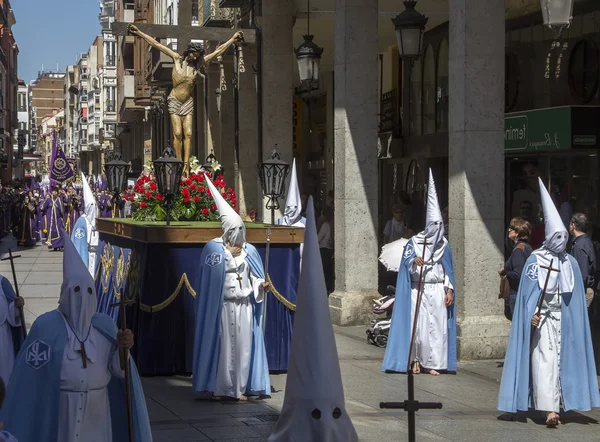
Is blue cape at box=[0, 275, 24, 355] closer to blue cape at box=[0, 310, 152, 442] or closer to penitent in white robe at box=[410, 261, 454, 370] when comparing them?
blue cape at box=[0, 310, 152, 442]

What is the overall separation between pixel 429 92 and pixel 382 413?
15.5 m

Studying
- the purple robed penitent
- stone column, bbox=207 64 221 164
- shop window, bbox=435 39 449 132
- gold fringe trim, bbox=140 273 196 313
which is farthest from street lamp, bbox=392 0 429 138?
the purple robed penitent

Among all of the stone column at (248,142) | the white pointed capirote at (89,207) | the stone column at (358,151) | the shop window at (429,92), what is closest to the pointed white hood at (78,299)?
the stone column at (358,151)

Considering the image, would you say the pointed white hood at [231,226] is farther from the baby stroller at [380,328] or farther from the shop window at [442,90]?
the shop window at [442,90]

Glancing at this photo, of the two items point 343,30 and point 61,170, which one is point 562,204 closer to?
point 343,30

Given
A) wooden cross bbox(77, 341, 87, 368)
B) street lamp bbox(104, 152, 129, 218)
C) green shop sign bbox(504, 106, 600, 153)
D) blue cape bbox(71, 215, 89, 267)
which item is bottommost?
wooden cross bbox(77, 341, 87, 368)

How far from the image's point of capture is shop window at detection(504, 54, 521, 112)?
850 inches

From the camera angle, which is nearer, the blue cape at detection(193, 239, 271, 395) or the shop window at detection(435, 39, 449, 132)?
the blue cape at detection(193, 239, 271, 395)

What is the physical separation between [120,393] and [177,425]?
9.32 ft

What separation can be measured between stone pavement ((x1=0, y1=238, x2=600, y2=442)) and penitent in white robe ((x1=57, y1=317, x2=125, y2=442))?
2.44 meters

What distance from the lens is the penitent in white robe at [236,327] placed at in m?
11.5

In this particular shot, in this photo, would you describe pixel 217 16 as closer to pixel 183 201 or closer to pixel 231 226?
pixel 183 201

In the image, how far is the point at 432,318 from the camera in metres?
13.7

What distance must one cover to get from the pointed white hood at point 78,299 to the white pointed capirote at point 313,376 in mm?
1669
